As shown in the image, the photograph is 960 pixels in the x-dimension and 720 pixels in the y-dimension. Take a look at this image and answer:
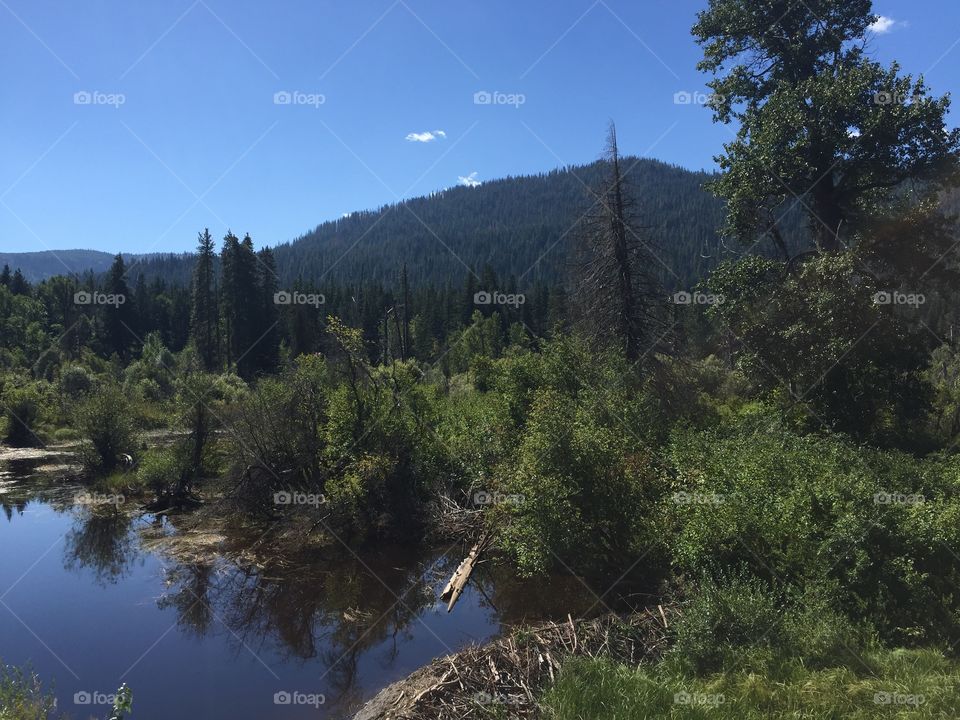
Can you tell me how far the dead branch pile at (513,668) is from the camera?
8.73 metres

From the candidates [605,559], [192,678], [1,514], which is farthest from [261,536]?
[1,514]

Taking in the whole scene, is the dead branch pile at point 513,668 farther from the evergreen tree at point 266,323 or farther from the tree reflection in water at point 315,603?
the evergreen tree at point 266,323

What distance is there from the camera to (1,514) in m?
24.9

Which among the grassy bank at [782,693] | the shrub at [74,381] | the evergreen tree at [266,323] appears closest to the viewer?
the grassy bank at [782,693]

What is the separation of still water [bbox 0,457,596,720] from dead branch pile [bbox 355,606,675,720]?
1.92 meters

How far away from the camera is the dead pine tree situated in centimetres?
2275

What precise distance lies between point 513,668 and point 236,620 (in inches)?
317

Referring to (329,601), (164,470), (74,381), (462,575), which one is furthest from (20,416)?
(462,575)

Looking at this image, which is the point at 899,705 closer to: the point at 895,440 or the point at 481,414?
the point at 895,440

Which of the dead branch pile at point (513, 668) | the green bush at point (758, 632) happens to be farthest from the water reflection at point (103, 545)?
the green bush at point (758, 632)

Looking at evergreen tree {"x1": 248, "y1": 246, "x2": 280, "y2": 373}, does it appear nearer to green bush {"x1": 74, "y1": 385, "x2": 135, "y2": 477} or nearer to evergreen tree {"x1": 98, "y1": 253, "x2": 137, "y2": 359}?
evergreen tree {"x1": 98, "y1": 253, "x2": 137, "y2": 359}

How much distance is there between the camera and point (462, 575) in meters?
16.0

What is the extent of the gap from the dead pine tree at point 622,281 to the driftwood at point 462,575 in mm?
8706

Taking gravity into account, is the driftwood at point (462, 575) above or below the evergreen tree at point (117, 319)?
below
